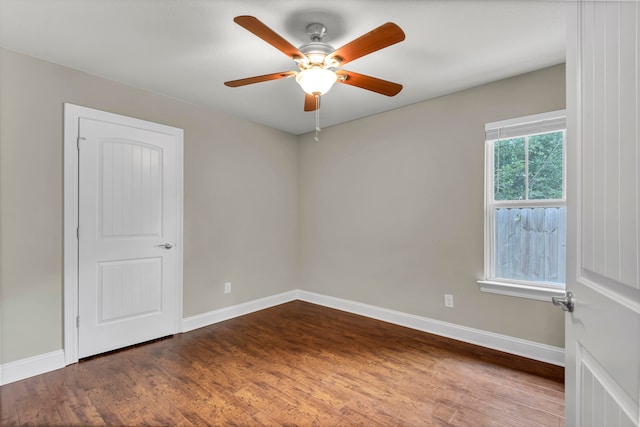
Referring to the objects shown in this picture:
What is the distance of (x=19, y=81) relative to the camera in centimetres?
230

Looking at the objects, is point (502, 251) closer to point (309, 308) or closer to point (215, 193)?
point (309, 308)

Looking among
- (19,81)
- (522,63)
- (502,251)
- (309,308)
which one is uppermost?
(522,63)

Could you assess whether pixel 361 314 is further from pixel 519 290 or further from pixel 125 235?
pixel 125 235

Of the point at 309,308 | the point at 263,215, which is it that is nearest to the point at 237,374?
the point at 309,308

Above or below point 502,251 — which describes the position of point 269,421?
below

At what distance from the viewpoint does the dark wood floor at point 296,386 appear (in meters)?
1.85

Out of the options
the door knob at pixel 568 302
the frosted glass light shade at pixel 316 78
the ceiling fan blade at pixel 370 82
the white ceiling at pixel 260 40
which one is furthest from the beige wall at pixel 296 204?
the door knob at pixel 568 302

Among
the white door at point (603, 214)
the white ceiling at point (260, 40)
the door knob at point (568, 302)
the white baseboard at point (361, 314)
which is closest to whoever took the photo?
the white door at point (603, 214)

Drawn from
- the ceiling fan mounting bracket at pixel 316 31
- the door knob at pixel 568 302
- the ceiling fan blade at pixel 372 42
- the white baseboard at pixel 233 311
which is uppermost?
the ceiling fan mounting bracket at pixel 316 31

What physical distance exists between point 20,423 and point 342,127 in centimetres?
387

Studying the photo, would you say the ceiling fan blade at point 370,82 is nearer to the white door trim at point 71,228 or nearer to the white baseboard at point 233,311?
the white door trim at point 71,228

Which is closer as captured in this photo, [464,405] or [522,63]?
[464,405]

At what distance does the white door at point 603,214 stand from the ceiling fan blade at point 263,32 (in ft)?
4.06

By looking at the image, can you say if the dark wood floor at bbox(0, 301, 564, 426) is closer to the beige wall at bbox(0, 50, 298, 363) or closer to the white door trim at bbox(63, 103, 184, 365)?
the white door trim at bbox(63, 103, 184, 365)
